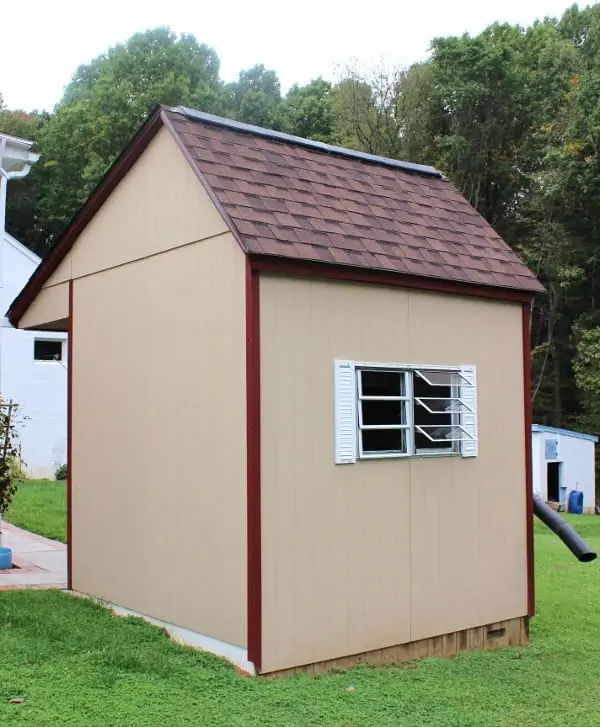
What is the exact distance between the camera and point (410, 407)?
6199 mm

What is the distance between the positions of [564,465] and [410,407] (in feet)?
61.3

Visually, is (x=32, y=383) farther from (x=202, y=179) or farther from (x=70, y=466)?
(x=202, y=179)

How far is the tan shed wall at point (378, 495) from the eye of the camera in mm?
5441

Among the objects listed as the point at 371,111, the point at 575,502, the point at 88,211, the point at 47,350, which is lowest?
the point at 575,502

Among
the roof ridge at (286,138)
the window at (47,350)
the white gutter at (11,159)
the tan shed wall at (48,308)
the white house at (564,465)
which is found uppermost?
the white gutter at (11,159)

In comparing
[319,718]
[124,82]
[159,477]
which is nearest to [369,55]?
[124,82]

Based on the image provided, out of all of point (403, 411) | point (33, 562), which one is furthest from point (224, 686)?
point (33, 562)

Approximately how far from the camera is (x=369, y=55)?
1167 inches

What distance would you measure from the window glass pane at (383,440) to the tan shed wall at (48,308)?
3.29 metres

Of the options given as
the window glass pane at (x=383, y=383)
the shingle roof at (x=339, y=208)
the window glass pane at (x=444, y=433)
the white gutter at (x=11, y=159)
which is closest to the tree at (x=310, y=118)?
the white gutter at (x=11, y=159)

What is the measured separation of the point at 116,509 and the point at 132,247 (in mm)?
2150

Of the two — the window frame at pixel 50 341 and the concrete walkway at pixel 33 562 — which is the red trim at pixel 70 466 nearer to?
the concrete walkway at pixel 33 562

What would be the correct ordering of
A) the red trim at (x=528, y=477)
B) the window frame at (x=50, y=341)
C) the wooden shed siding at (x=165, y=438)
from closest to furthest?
the wooden shed siding at (x=165, y=438) → the red trim at (x=528, y=477) → the window frame at (x=50, y=341)

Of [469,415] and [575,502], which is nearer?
[469,415]
